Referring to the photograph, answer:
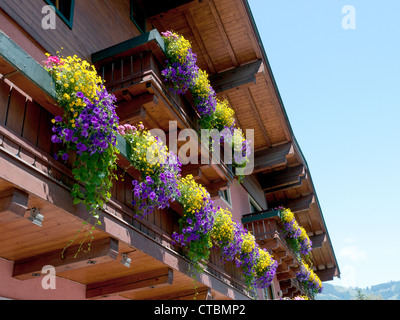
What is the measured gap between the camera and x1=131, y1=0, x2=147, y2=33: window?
30.9ft

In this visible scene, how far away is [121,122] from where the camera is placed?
22.9 ft

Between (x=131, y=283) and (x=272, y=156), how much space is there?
31.6 ft

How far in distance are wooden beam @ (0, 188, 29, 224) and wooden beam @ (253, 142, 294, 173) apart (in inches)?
459

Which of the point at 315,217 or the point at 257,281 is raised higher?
the point at 315,217

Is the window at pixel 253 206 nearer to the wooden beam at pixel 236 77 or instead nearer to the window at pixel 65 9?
the wooden beam at pixel 236 77

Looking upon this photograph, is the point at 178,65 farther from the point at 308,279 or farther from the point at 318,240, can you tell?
the point at 318,240

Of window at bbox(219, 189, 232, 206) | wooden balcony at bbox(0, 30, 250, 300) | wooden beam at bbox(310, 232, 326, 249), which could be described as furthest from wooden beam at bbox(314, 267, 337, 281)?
wooden balcony at bbox(0, 30, 250, 300)

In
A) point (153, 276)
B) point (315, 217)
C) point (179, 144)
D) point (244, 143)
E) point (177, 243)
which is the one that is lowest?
point (153, 276)

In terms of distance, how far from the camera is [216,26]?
1069cm

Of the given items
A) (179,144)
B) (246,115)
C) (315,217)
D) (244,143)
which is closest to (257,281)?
(244,143)

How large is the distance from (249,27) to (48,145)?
→ 7.49 metres

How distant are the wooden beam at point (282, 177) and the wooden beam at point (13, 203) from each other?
13.3m

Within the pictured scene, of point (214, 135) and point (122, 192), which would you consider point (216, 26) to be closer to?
point (214, 135)

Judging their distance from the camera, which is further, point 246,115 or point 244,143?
point 246,115
